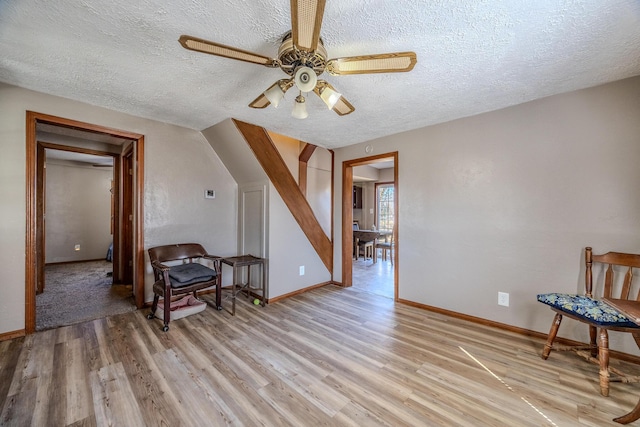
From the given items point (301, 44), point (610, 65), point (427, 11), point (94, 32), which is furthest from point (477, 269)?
point (94, 32)

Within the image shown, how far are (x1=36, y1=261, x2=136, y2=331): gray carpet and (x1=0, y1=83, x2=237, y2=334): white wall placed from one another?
359mm

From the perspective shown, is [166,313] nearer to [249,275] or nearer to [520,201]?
[249,275]

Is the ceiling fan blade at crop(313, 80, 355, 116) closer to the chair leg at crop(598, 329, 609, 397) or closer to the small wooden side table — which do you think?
the small wooden side table

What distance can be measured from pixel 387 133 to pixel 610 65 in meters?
1.96

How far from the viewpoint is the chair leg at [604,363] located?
62.7 inches

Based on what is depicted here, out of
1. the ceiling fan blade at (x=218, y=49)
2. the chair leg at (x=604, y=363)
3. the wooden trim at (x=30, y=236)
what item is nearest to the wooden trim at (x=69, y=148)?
the wooden trim at (x=30, y=236)

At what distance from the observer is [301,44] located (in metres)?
1.22

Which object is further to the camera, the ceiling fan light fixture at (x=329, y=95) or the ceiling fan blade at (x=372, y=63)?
the ceiling fan light fixture at (x=329, y=95)

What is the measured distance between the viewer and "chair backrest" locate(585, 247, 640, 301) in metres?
1.91

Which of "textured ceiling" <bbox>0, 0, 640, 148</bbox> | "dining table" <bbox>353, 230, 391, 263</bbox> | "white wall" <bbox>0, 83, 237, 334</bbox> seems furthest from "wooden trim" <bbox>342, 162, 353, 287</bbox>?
"dining table" <bbox>353, 230, 391, 263</bbox>

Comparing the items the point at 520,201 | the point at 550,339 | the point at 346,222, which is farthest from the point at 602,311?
the point at 346,222

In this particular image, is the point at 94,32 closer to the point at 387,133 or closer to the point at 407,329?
the point at 387,133

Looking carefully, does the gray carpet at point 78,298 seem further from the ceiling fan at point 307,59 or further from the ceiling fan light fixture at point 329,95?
the ceiling fan light fixture at point 329,95

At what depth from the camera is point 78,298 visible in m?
3.25
